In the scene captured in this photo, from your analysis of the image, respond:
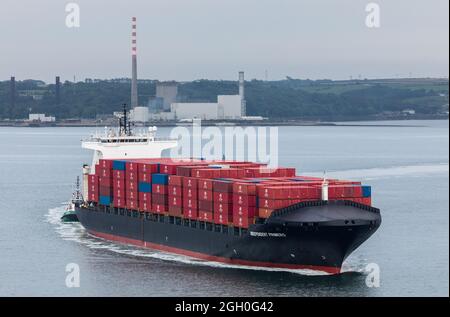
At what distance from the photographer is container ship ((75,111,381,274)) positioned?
40969 mm

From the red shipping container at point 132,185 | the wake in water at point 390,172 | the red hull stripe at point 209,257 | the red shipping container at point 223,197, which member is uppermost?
the red shipping container at point 223,197

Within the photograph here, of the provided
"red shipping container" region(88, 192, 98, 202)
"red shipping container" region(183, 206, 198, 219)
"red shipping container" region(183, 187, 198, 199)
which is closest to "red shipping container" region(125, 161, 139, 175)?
"red shipping container" region(88, 192, 98, 202)

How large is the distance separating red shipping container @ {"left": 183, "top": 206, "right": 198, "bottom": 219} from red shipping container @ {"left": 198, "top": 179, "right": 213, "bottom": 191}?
3.43 feet

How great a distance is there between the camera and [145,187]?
49.4 m

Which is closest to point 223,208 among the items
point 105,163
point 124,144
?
point 105,163

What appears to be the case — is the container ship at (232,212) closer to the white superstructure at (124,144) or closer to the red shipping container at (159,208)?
the red shipping container at (159,208)

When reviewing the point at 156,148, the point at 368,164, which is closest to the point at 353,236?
the point at 156,148

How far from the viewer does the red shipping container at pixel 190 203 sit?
45562 mm

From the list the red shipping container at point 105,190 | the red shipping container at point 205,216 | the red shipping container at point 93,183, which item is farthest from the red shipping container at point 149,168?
the red shipping container at point 93,183

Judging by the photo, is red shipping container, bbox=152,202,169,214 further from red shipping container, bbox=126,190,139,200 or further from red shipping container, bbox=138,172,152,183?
red shipping container, bbox=126,190,139,200

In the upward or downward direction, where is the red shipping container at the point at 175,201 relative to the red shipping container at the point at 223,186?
downward

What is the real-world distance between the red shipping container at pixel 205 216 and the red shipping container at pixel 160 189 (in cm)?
302

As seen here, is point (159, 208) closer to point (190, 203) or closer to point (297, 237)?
point (190, 203)

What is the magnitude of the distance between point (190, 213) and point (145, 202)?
13.0ft
